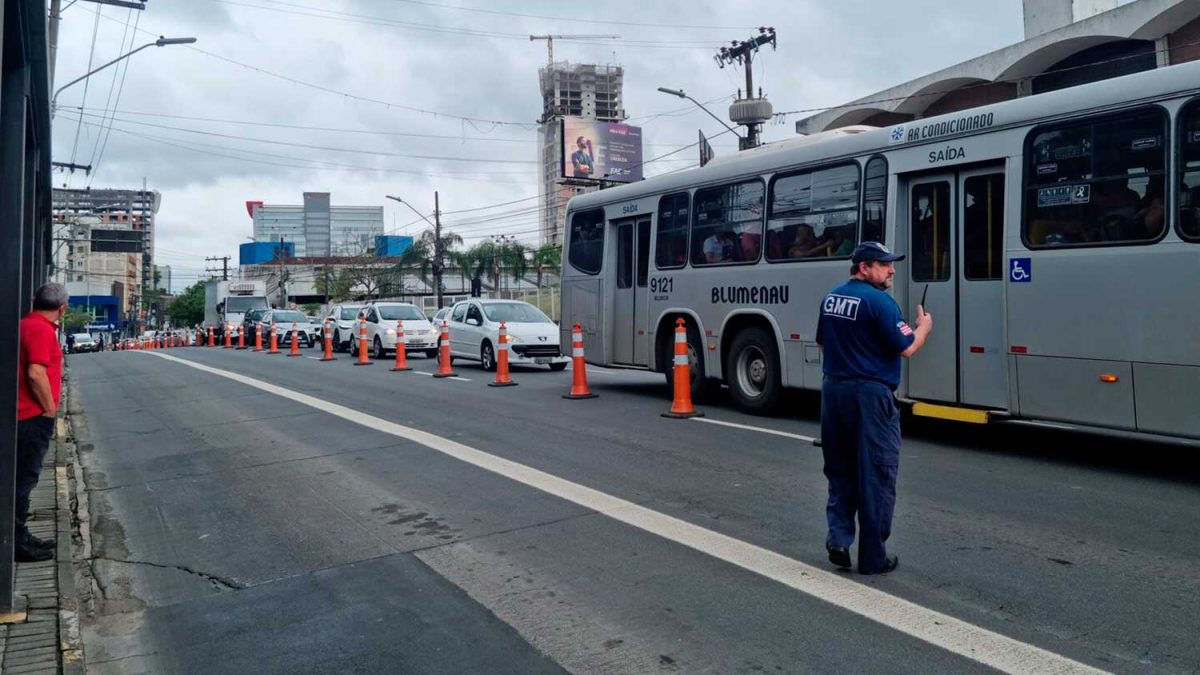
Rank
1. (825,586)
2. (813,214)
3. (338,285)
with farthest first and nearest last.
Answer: (338,285) → (813,214) → (825,586)

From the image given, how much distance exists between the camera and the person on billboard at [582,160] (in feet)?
224

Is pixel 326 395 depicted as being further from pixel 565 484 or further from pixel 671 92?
pixel 671 92

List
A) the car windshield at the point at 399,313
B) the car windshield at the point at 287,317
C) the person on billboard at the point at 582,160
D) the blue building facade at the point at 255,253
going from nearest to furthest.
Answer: the car windshield at the point at 399,313 → the car windshield at the point at 287,317 → the person on billboard at the point at 582,160 → the blue building facade at the point at 255,253

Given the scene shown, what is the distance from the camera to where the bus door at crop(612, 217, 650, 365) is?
1358 cm

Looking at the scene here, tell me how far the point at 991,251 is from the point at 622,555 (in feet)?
16.8

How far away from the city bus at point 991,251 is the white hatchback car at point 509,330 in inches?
276

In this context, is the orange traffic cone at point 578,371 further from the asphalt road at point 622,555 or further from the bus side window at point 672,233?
the asphalt road at point 622,555

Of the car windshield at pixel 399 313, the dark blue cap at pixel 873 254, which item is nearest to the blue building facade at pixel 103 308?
the car windshield at pixel 399 313

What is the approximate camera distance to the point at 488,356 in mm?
20234

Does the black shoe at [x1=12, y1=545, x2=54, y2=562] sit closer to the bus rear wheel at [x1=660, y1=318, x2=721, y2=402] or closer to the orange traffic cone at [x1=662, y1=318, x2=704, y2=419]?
the orange traffic cone at [x1=662, y1=318, x2=704, y2=419]

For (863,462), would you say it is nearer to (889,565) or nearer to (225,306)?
(889,565)

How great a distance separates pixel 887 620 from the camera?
4.41 metres

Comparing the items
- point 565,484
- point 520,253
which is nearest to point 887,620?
point 565,484

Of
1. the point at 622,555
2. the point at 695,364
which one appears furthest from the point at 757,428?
the point at 622,555
